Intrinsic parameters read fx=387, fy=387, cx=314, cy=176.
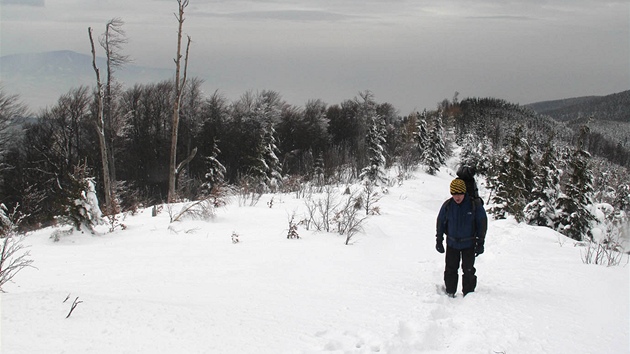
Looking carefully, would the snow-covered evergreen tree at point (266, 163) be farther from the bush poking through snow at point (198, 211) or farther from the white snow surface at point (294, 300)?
the white snow surface at point (294, 300)

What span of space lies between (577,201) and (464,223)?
49.8ft

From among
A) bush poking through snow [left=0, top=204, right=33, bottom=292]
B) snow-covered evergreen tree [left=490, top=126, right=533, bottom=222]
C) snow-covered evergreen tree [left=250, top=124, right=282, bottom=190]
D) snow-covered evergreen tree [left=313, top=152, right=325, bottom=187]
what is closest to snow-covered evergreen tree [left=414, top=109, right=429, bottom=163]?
snow-covered evergreen tree [left=313, top=152, right=325, bottom=187]

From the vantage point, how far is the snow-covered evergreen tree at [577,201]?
A: 16.3 meters

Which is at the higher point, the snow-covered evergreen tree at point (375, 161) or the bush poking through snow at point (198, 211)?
the bush poking through snow at point (198, 211)

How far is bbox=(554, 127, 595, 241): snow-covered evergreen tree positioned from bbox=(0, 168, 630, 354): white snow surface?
429 inches

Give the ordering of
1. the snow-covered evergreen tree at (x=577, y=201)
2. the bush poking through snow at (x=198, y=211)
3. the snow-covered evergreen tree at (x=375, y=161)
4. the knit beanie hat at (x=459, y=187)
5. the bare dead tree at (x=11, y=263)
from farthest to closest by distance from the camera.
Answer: the snow-covered evergreen tree at (x=375, y=161) < the snow-covered evergreen tree at (x=577, y=201) < the bush poking through snow at (x=198, y=211) < the knit beanie hat at (x=459, y=187) < the bare dead tree at (x=11, y=263)

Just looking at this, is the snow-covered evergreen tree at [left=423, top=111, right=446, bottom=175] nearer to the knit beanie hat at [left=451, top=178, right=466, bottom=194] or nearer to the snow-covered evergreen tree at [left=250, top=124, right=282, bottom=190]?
the snow-covered evergreen tree at [left=250, top=124, right=282, bottom=190]

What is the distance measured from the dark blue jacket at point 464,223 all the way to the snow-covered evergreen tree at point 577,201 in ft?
47.7

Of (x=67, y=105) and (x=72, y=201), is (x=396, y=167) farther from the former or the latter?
(x=72, y=201)

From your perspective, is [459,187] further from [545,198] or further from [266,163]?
[266,163]

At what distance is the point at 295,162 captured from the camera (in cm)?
4756

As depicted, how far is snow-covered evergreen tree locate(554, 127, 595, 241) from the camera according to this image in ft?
53.6

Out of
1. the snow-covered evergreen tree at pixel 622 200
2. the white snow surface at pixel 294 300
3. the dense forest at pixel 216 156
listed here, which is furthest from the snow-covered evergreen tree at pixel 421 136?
the white snow surface at pixel 294 300

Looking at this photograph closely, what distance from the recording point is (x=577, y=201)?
16.6m
